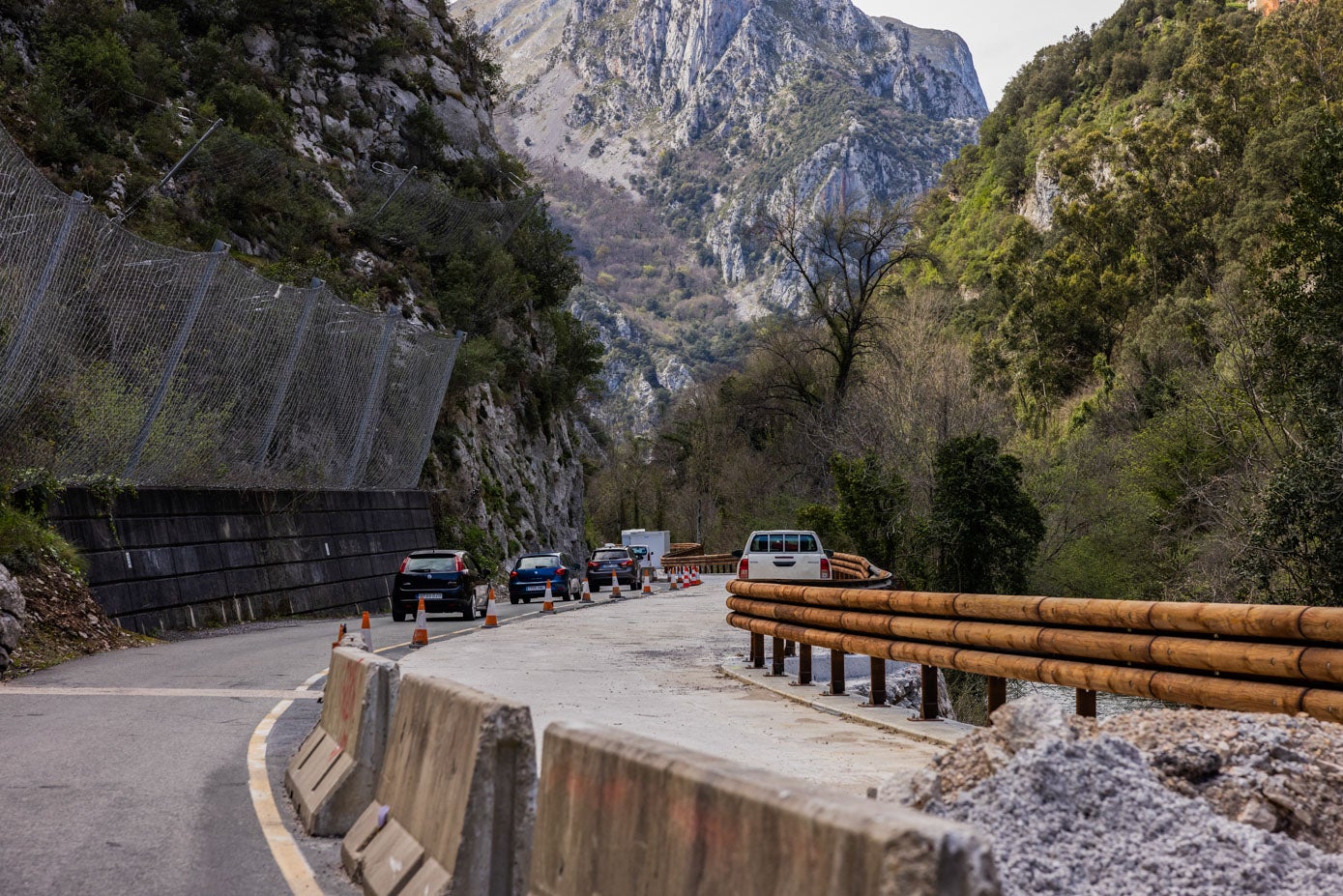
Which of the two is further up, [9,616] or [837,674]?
[9,616]

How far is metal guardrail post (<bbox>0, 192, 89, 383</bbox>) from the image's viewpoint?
1841cm

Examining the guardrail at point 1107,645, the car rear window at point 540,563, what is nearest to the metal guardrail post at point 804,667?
the guardrail at point 1107,645

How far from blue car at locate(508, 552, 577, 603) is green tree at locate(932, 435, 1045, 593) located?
10.2 m

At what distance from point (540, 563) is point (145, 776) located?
1068 inches

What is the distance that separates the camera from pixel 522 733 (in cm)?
479

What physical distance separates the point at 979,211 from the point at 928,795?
10741 cm

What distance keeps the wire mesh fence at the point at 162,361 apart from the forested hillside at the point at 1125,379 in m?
15.3

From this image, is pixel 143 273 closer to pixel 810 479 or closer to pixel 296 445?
pixel 296 445

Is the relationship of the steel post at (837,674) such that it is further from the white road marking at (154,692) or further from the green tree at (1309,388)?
the green tree at (1309,388)

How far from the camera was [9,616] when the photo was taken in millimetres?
16094

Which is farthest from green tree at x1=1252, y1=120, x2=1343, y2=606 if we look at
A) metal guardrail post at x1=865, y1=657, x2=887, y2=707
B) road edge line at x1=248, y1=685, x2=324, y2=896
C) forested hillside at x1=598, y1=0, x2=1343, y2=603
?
road edge line at x1=248, y1=685, x2=324, y2=896

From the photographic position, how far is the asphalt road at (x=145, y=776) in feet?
20.1

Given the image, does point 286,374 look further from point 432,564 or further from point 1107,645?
point 1107,645

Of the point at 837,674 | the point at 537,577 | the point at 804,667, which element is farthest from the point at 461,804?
the point at 537,577
